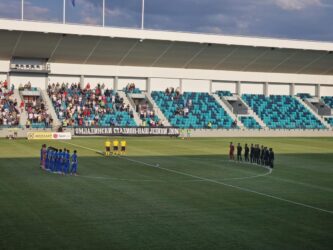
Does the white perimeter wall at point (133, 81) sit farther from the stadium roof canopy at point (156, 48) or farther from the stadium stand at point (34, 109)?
the stadium stand at point (34, 109)

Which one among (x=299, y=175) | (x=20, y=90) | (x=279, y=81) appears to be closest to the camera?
(x=299, y=175)

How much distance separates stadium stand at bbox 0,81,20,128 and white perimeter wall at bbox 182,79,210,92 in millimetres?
22891

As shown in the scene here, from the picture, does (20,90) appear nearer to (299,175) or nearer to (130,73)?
(130,73)

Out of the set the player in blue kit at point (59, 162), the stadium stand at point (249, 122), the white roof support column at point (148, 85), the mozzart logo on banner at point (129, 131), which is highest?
the white roof support column at point (148, 85)

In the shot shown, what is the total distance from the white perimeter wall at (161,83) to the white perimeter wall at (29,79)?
14.3 meters

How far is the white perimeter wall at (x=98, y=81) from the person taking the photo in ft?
233

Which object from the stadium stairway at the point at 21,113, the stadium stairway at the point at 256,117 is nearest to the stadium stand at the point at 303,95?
the stadium stairway at the point at 256,117

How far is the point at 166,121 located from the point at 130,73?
8.73 meters

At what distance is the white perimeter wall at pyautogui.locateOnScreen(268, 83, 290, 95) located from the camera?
8150 cm

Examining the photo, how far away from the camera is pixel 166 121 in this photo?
67875mm

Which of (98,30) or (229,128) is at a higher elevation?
(98,30)

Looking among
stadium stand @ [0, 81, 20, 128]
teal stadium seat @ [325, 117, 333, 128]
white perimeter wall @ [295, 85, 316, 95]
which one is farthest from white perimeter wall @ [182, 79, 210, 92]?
stadium stand @ [0, 81, 20, 128]

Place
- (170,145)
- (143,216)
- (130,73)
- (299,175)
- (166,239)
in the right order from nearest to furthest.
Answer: (166,239)
(143,216)
(299,175)
(170,145)
(130,73)

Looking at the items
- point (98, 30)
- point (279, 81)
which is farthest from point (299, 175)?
point (279, 81)
